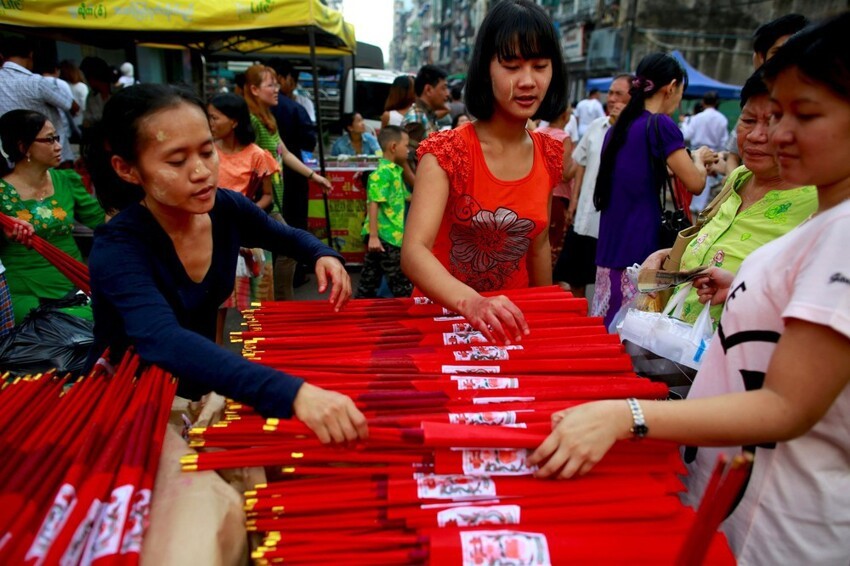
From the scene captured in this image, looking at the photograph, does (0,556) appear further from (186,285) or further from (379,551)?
(186,285)

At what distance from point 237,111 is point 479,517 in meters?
3.87

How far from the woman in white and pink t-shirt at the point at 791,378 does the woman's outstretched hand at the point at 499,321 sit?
378mm

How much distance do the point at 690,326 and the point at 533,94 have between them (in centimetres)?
92

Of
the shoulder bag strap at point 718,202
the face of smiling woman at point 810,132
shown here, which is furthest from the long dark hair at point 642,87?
the face of smiling woman at point 810,132

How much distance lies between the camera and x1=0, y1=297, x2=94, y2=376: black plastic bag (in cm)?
235

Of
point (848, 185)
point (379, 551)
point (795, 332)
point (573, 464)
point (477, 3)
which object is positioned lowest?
point (379, 551)

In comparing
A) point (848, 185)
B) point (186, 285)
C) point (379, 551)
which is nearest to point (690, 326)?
point (848, 185)

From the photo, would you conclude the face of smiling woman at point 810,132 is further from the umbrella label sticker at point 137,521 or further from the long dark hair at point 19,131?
the long dark hair at point 19,131

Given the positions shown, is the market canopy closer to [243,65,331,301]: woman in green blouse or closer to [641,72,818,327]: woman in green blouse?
[243,65,331,301]: woman in green blouse

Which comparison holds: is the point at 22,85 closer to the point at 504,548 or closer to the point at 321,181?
the point at 321,181

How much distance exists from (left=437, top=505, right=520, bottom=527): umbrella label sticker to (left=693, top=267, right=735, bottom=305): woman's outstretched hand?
0.99 metres

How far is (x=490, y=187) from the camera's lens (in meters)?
2.00

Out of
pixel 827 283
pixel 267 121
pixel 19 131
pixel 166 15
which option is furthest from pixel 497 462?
pixel 166 15

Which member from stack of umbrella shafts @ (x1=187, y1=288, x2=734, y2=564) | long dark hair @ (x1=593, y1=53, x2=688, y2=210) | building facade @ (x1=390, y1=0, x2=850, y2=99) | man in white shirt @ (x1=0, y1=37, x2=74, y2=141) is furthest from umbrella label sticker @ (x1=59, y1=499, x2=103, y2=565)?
building facade @ (x1=390, y1=0, x2=850, y2=99)
